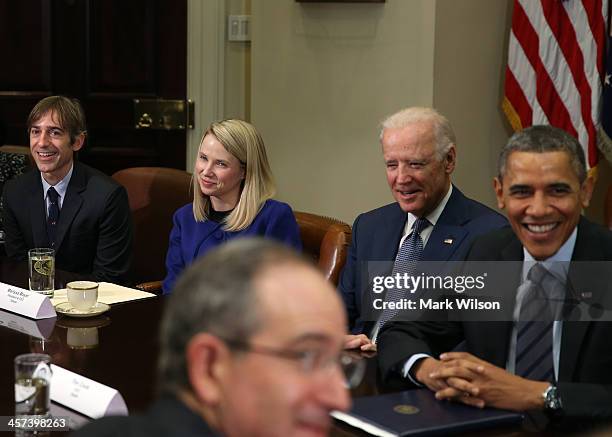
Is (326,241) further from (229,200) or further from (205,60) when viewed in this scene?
(205,60)

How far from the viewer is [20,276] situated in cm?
351

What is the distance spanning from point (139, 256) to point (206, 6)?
1.79m

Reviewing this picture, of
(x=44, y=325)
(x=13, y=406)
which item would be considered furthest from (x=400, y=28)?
(x=13, y=406)

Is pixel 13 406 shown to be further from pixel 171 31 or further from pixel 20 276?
pixel 171 31

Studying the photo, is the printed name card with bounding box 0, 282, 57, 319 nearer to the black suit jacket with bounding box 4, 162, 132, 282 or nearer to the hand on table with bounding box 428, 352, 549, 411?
the black suit jacket with bounding box 4, 162, 132, 282

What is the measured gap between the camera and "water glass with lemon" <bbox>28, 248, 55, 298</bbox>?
317 centimetres

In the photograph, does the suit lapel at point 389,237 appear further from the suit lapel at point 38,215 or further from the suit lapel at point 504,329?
the suit lapel at point 38,215

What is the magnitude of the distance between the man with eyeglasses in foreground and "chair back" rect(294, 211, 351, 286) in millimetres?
2238

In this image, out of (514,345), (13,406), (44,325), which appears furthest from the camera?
(44,325)

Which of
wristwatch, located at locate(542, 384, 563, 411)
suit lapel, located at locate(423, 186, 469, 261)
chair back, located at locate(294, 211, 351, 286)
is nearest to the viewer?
wristwatch, located at locate(542, 384, 563, 411)

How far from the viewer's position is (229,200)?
3791 mm

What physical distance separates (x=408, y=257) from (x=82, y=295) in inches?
39.1

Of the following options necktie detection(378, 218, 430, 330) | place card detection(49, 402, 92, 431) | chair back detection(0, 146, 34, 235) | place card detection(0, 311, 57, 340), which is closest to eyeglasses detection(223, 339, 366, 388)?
place card detection(49, 402, 92, 431)

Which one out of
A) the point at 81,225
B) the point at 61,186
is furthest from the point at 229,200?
the point at 61,186
